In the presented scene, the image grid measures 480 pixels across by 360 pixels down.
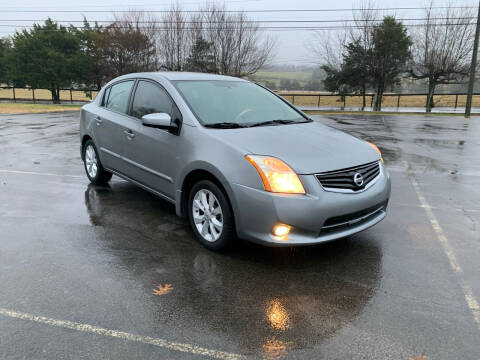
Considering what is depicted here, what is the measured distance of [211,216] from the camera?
13.2 feet

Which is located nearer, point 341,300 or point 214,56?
point 341,300

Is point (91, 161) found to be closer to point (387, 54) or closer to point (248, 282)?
point (248, 282)

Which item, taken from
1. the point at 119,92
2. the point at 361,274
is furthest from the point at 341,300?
the point at 119,92

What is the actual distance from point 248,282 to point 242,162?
3.41ft

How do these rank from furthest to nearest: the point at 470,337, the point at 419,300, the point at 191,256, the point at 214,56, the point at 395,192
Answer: the point at 214,56, the point at 395,192, the point at 191,256, the point at 419,300, the point at 470,337

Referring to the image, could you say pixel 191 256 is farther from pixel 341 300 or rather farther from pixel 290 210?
pixel 341 300

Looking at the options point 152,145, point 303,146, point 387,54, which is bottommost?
point 152,145

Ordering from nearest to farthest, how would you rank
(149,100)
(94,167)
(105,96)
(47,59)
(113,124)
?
(149,100)
(113,124)
(105,96)
(94,167)
(47,59)

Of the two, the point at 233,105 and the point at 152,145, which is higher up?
the point at 233,105

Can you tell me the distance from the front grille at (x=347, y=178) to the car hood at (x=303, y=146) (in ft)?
0.16

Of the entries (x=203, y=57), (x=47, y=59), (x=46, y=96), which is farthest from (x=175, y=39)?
(x=46, y=96)

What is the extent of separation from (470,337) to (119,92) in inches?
196

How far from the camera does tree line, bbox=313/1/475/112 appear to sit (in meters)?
32.5

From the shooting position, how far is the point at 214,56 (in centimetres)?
3164
